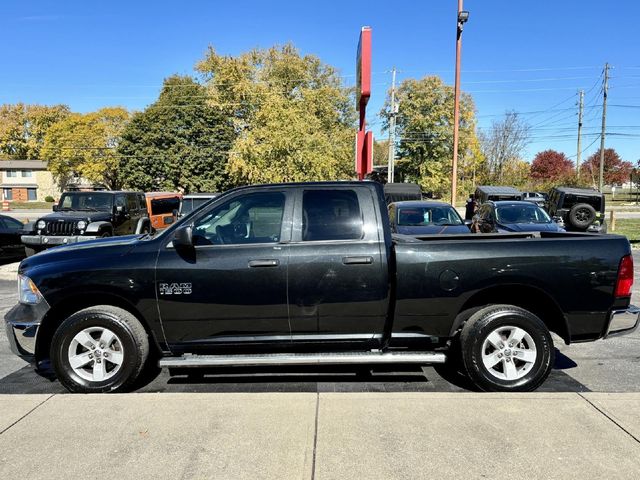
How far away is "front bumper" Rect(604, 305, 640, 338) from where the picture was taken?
4284 millimetres

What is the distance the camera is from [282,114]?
29.1m

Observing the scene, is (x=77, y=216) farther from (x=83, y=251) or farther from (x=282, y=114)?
(x=282, y=114)

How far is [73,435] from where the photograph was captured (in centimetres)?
347

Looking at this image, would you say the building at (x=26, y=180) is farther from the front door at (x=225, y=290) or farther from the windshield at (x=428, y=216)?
the front door at (x=225, y=290)

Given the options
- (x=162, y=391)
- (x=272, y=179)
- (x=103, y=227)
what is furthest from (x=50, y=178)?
(x=162, y=391)

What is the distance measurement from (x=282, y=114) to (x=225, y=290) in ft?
85.7

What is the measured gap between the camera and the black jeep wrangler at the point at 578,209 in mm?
16844

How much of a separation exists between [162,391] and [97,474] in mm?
1477

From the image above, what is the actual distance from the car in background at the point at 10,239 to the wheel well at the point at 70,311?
9.83 m

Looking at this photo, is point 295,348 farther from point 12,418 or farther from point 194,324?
point 12,418

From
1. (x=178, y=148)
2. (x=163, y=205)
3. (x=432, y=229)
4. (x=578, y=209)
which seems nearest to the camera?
(x=432, y=229)

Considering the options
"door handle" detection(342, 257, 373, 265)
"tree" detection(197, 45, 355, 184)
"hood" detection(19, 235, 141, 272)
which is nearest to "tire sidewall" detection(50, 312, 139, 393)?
"hood" detection(19, 235, 141, 272)

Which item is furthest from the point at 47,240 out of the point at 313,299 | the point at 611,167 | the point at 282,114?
the point at 611,167

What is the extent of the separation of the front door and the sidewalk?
0.52 m
